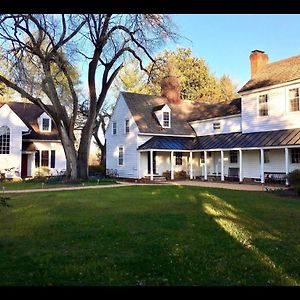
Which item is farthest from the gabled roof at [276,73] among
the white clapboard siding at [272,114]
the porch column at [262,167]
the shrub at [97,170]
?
the shrub at [97,170]

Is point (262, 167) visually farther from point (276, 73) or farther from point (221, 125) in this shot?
point (221, 125)

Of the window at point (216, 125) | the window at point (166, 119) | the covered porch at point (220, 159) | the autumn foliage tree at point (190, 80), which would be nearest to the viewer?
the covered porch at point (220, 159)

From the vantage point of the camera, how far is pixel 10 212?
1149cm

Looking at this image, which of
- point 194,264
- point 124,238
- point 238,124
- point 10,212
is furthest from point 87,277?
point 238,124

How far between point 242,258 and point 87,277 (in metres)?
2.63

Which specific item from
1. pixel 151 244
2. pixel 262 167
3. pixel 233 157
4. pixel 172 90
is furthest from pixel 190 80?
pixel 151 244

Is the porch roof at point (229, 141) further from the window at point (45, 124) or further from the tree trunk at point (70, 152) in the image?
the window at point (45, 124)

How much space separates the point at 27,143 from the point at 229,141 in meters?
17.4

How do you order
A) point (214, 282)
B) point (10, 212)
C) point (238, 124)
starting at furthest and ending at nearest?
point (238, 124), point (10, 212), point (214, 282)

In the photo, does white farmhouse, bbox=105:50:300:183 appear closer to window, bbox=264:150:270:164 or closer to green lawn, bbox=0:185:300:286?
window, bbox=264:150:270:164

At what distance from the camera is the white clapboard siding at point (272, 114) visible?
75.3ft

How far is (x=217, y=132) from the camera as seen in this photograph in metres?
29.5

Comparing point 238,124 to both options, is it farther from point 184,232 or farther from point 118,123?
point 184,232
